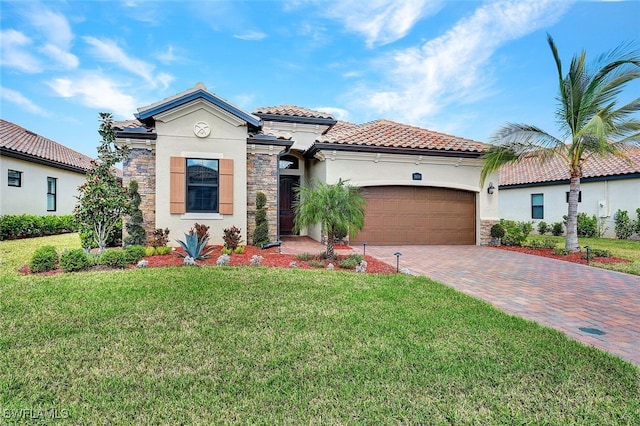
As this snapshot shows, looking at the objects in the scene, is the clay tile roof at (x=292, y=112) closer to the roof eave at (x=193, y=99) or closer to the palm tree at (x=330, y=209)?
the roof eave at (x=193, y=99)

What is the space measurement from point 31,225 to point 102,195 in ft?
29.9

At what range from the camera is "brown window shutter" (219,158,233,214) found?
10.5m

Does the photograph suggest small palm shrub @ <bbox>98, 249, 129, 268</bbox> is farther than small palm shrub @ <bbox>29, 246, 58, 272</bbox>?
Yes

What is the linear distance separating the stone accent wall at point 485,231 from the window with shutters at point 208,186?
1046 centimetres

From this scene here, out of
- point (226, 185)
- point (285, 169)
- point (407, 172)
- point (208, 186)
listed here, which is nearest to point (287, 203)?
point (285, 169)

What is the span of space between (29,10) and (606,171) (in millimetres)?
24481

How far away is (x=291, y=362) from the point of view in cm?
324

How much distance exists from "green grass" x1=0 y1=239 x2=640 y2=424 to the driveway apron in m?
0.56

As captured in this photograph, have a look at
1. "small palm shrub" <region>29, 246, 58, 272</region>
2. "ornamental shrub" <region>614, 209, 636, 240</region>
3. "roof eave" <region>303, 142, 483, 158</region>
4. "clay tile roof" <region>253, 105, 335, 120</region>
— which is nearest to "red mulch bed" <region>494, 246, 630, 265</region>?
"roof eave" <region>303, 142, 483, 158</region>

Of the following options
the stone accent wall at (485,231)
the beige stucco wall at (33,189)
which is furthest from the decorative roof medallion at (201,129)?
the stone accent wall at (485,231)

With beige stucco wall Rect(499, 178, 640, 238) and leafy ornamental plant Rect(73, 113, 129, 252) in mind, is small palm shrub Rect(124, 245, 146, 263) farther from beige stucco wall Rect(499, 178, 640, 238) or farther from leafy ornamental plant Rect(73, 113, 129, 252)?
beige stucco wall Rect(499, 178, 640, 238)

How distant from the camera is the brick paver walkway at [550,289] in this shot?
4301mm

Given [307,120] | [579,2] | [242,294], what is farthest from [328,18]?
[242,294]

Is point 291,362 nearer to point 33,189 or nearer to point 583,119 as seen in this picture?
point 583,119
